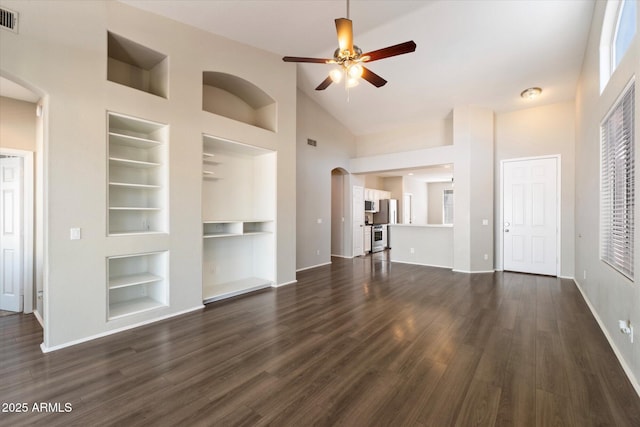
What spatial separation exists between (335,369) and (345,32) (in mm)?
3059

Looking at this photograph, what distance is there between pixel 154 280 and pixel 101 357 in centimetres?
102

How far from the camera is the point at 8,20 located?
2418mm

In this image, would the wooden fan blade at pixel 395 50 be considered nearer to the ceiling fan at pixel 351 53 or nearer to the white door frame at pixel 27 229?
the ceiling fan at pixel 351 53

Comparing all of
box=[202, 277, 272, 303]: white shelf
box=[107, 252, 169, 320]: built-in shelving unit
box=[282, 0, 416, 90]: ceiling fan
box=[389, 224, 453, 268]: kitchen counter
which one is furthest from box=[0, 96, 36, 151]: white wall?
box=[389, 224, 453, 268]: kitchen counter

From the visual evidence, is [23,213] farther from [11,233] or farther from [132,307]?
[132,307]

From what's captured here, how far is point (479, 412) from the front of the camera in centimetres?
183

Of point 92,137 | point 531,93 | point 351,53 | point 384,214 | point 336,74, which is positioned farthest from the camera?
point 384,214

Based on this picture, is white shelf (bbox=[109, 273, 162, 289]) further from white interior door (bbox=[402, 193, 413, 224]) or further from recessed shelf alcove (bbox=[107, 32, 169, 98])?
white interior door (bbox=[402, 193, 413, 224])

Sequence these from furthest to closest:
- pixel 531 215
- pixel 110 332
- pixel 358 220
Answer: pixel 358 220 → pixel 531 215 → pixel 110 332

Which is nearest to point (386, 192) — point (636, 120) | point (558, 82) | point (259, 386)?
point (558, 82)

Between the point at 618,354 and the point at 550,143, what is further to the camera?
the point at 550,143

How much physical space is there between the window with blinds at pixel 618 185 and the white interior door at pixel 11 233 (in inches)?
260

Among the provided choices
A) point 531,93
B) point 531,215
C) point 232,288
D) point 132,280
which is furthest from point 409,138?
point 132,280

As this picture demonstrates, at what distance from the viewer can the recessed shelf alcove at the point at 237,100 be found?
4.40 m
